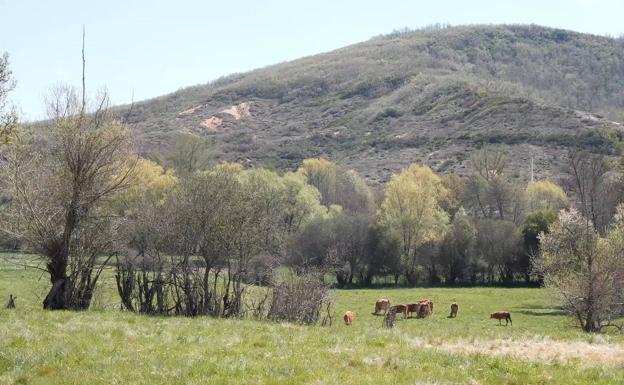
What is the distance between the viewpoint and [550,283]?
92.8ft

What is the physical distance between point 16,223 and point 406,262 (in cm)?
5147

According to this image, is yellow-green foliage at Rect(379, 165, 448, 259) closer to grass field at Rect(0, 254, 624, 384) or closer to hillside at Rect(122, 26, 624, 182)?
hillside at Rect(122, 26, 624, 182)

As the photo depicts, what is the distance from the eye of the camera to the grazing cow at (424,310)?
38188 mm

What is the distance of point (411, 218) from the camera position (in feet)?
223

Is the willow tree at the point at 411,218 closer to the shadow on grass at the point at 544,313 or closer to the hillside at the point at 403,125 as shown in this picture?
the shadow on grass at the point at 544,313

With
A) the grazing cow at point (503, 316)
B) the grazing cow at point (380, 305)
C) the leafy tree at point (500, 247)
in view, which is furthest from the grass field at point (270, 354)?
the leafy tree at point (500, 247)

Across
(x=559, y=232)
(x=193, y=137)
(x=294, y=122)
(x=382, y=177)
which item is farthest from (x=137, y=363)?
(x=294, y=122)

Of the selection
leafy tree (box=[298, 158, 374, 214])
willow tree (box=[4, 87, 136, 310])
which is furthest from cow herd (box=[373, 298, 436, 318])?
leafy tree (box=[298, 158, 374, 214])

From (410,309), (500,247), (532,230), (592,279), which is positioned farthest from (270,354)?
(532,230)

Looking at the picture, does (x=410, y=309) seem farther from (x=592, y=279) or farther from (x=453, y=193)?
(x=453, y=193)

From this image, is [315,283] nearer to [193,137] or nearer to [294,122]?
[193,137]

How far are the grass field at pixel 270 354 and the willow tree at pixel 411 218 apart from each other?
4934 centimetres

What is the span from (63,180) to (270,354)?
1249 cm

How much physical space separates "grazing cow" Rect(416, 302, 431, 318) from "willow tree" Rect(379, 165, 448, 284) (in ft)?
94.1
